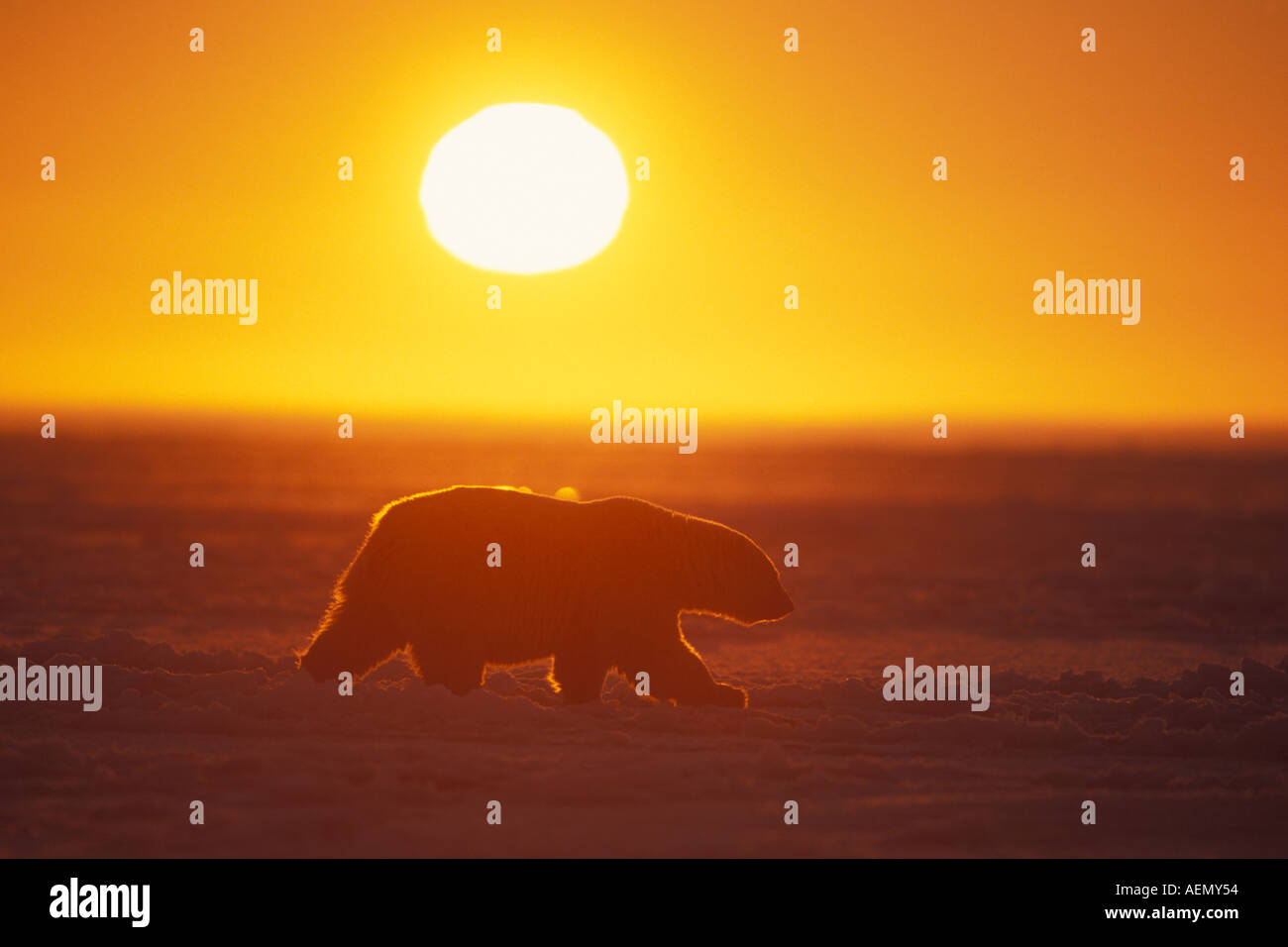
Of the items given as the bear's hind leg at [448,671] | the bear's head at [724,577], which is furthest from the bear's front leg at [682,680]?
the bear's hind leg at [448,671]

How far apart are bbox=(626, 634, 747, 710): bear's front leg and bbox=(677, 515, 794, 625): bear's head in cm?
32

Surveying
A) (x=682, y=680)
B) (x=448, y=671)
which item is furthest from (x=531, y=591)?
(x=682, y=680)

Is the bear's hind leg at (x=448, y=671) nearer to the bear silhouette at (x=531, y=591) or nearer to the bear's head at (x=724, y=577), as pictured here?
the bear silhouette at (x=531, y=591)

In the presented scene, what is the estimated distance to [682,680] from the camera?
945cm

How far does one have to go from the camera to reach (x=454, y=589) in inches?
356

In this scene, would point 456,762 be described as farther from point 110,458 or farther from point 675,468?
point 110,458

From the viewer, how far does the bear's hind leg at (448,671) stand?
9367 millimetres

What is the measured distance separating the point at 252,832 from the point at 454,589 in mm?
2218

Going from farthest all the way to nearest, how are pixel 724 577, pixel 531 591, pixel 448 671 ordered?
1. pixel 724 577
2. pixel 448 671
3. pixel 531 591

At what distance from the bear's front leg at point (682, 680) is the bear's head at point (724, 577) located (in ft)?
1.06

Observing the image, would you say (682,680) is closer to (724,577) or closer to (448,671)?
(724,577)

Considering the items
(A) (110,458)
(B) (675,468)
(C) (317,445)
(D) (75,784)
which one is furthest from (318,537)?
(C) (317,445)

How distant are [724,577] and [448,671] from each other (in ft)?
6.53

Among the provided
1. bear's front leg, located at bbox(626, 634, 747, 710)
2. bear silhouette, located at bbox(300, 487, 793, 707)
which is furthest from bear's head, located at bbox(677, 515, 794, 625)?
bear's front leg, located at bbox(626, 634, 747, 710)
